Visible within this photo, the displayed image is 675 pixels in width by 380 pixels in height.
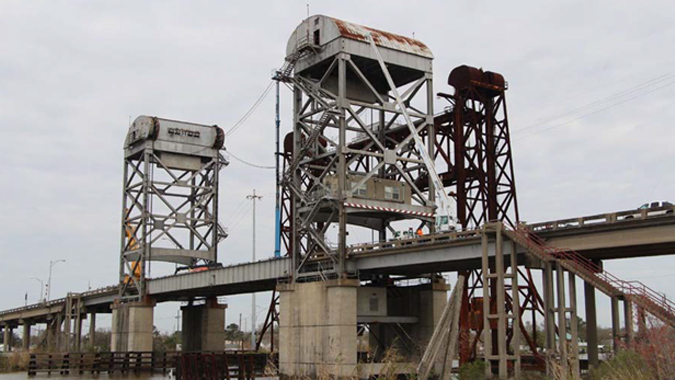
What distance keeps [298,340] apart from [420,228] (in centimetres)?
1355

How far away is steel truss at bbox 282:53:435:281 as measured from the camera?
60.7 metres

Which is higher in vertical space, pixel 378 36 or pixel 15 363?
pixel 378 36

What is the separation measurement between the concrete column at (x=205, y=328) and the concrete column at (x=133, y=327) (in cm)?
689

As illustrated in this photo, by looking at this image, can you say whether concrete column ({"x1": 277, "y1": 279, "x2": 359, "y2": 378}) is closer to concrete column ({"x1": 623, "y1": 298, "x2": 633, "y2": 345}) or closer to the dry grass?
concrete column ({"x1": 623, "y1": 298, "x2": 633, "y2": 345})

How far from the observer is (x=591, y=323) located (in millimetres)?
45031

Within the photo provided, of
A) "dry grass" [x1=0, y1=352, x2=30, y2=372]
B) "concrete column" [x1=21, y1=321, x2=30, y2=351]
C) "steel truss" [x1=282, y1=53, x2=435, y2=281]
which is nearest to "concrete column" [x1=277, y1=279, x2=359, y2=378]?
"steel truss" [x1=282, y1=53, x2=435, y2=281]

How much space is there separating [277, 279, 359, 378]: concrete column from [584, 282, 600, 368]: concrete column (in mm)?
15983

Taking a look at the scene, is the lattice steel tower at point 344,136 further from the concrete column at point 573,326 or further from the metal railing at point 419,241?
the concrete column at point 573,326

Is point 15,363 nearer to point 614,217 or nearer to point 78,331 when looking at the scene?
point 78,331

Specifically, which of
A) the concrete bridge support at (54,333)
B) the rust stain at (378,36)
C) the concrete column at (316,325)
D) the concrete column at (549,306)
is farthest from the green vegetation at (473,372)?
the concrete bridge support at (54,333)

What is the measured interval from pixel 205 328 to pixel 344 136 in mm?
43135

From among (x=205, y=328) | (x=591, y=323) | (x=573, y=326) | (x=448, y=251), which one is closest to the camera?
(x=573, y=326)

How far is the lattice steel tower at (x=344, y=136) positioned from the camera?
6122cm

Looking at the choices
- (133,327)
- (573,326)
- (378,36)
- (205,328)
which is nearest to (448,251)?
(573,326)
